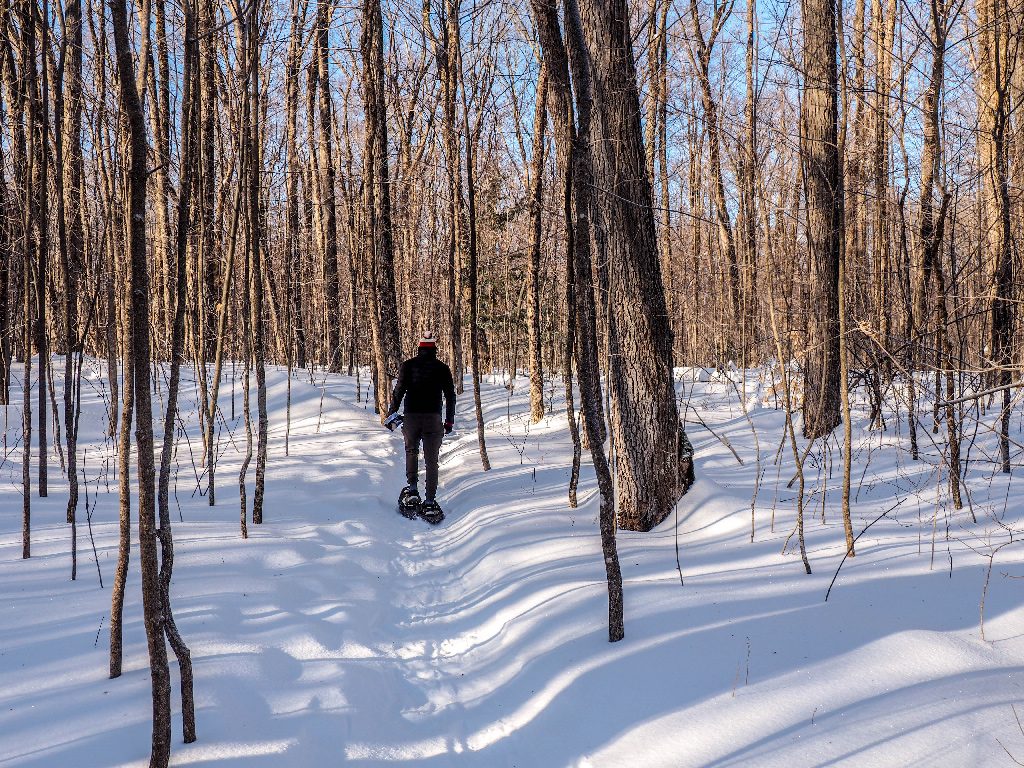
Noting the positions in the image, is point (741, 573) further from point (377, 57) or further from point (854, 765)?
A: point (377, 57)

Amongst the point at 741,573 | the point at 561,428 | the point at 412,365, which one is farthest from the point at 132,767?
the point at 561,428

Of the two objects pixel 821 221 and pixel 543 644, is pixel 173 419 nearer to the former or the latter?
pixel 543 644

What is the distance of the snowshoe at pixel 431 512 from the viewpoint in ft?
25.7

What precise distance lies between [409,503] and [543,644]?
407cm

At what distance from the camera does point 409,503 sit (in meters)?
8.09

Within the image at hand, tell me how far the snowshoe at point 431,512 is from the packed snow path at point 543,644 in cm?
80

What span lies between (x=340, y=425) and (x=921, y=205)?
31.4 ft

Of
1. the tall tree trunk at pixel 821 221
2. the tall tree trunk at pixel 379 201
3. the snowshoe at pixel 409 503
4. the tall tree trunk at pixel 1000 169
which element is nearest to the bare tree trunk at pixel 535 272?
the tall tree trunk at pixel 379 201

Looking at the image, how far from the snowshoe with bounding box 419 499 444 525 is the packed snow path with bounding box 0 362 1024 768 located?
795 millimetres

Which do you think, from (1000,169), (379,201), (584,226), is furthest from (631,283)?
(379,201)

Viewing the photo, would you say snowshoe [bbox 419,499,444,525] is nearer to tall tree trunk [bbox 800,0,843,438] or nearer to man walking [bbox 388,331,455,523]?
man walking [bbox 388,331,455,523]

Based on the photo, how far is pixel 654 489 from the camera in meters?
6.25

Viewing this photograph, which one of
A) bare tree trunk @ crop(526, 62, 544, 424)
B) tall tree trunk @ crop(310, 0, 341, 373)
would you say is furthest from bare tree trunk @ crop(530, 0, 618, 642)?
tall tree trunk @ crop(310, 0, 341, 373)

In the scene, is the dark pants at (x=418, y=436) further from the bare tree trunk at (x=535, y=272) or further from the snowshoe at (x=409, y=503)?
the bare tree trunk at (x=535, y=272)
